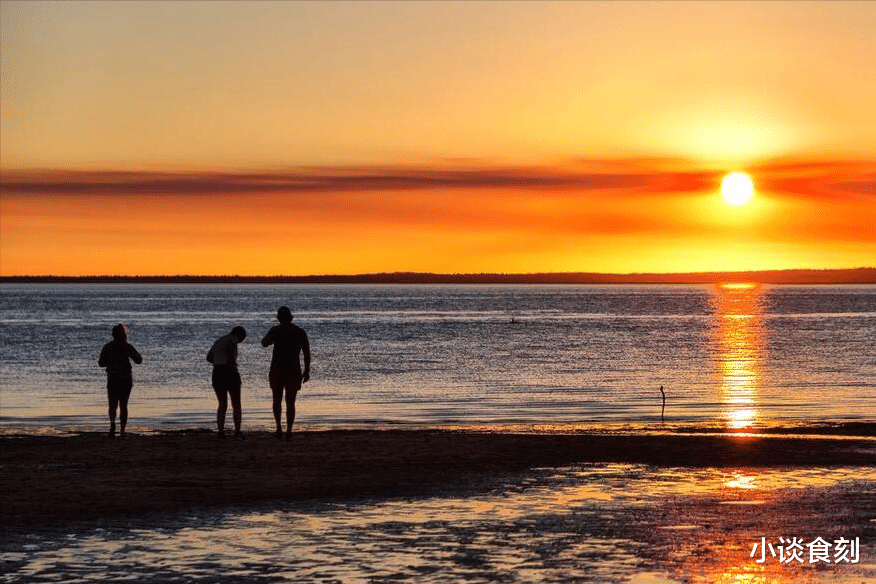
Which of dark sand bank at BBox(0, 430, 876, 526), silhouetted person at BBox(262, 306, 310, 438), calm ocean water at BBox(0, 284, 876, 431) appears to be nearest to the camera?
dark sand bank at BBox(0, 430, 876, 526)

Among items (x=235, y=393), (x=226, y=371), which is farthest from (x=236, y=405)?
(x=226, y=371)

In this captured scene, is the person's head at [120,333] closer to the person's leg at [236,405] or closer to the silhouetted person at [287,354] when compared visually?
the person's leg at [236,405]

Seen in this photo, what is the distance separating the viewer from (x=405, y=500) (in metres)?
15.2

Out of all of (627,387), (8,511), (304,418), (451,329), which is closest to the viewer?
(8,511)

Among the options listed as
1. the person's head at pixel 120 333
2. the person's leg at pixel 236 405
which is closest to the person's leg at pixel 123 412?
the person's head at pixel 120 333

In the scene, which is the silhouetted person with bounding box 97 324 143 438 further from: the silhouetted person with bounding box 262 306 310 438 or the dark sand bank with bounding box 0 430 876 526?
the silhouetted person with bounding box 262 306 310 438

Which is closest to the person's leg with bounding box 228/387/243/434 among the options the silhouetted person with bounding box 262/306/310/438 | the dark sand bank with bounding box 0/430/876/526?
the dark sand bank with bounding box 0/430/876/526

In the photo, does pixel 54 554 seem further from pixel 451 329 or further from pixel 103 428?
pixel 451 329

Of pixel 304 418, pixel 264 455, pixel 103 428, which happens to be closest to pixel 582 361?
pixel 304 418

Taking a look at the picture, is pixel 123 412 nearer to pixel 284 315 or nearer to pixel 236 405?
pixel 236 405

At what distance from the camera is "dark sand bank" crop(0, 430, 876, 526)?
602 inches

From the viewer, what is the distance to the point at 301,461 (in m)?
18.7

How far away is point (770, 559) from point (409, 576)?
311cm

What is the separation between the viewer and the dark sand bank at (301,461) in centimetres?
1528
